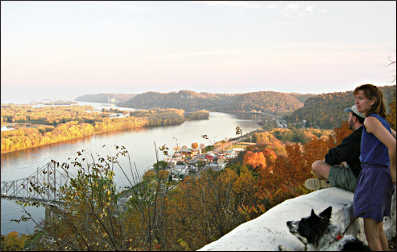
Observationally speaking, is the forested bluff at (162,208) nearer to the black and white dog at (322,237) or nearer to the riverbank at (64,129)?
the black and white dog at (322,237)

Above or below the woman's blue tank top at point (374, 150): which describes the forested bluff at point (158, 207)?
below

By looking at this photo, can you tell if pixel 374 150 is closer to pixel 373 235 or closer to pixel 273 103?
pixel 373 235

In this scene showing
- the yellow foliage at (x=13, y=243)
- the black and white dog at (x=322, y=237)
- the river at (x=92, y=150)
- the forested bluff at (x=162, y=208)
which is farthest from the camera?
the river at (x=92, y=150)

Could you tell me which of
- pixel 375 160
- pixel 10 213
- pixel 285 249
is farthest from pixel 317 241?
pixel 10 213

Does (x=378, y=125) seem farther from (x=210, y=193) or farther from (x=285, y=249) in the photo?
(x=210, y=193)

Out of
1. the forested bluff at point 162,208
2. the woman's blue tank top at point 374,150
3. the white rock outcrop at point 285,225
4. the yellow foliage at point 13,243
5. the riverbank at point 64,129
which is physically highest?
the woman's blue tank top at point 374,150

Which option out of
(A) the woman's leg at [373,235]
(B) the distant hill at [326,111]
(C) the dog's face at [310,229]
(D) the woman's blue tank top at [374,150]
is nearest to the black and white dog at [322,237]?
(C) the dog's face at [310,229]

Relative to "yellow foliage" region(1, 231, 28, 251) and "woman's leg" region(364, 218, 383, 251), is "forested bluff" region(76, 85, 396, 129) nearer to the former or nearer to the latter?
"woman's leg" region(364, 218, 383, 251)
